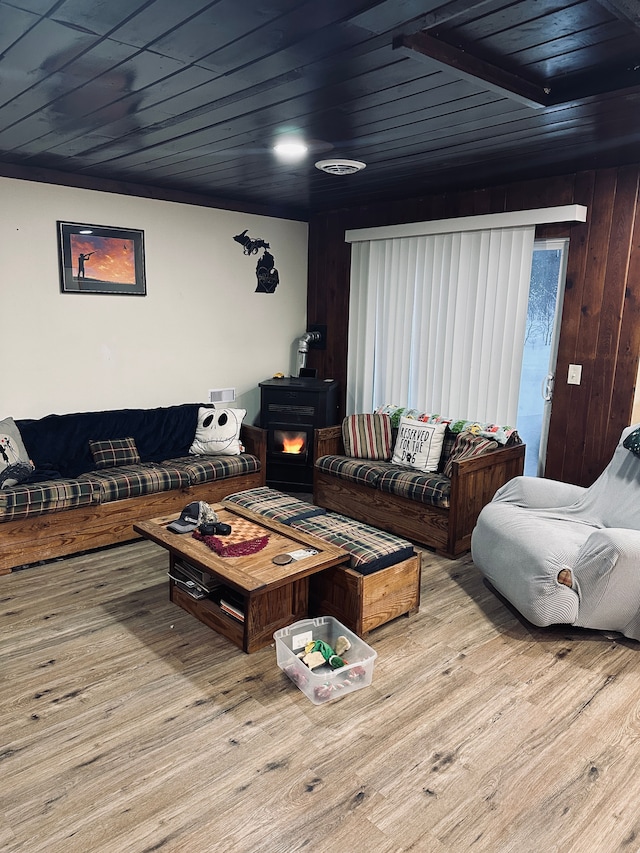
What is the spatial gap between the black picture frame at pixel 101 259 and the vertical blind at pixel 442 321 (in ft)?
5.94

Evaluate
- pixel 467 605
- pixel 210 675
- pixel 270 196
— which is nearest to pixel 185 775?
pixel 210 675

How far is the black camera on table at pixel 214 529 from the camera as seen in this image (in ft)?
10.0

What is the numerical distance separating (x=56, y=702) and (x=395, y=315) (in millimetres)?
3672

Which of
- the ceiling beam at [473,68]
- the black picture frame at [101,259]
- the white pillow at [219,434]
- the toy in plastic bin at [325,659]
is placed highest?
the ceiling beam at [473,68]

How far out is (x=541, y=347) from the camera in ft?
13.8

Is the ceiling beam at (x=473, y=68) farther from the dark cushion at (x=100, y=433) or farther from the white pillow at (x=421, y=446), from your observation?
the dark cushion at (x=100, y=433)

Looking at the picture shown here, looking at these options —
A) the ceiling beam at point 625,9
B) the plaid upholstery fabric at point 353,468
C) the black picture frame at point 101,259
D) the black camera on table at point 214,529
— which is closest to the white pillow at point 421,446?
the plaid upholstery fabric at point 353,468

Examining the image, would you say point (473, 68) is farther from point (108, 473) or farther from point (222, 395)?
point (222, 395)

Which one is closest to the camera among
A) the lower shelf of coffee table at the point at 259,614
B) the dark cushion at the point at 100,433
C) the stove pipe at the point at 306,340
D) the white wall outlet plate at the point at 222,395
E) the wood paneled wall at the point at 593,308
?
the lower shelf of coffee table at the point at 259,614

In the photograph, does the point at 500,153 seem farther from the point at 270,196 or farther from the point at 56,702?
the point at 56,702

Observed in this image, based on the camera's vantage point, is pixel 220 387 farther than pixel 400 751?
Yes

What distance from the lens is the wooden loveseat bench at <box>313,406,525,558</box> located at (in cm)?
394

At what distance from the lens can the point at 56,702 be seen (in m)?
2.45

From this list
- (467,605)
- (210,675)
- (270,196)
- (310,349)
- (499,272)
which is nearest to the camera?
(210,675)
